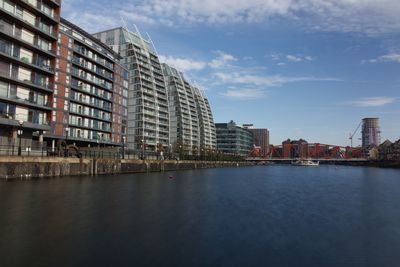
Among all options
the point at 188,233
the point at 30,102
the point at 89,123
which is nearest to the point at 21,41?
the point at 30,102

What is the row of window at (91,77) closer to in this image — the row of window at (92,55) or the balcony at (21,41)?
the row of window at (92,55)

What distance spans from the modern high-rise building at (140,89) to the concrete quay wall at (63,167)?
208 ft

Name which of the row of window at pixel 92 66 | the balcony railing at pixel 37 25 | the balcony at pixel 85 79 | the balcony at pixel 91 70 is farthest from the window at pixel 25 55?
the row of window at pixel 92 66

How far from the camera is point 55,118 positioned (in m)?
80.5

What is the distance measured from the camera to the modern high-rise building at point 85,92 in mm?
82188

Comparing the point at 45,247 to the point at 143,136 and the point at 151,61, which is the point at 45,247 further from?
the point at 151,61

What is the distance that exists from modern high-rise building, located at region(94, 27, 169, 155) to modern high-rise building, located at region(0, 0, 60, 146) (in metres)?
79.3

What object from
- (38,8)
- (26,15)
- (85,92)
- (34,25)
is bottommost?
(85,92)

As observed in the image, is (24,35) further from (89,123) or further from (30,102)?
(89,123)

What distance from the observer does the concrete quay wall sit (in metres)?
42.4

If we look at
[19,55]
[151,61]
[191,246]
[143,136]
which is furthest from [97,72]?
[191,246]

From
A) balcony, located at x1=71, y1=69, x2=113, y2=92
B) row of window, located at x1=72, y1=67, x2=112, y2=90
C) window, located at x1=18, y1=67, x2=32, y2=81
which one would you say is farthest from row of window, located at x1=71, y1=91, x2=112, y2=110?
window, located at x1=18, y1=67, x2=32, y2=81

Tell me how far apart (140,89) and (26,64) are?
306 feet

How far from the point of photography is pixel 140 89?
150 m
